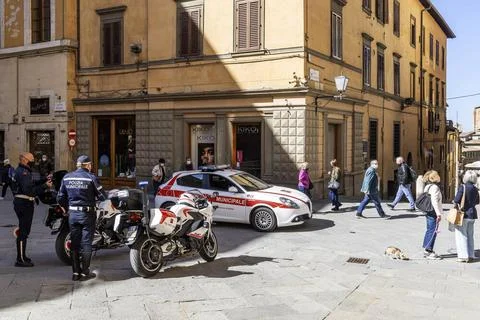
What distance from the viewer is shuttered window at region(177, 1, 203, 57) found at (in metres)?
19.0

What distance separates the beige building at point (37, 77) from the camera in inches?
862

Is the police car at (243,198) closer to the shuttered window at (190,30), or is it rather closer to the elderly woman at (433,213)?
the elderly woman at (433,213)

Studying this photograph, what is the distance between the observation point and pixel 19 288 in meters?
7.58

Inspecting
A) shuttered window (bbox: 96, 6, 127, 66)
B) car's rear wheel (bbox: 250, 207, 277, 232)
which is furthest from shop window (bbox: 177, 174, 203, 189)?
shuttered window (bbox: 96, 6, 127, 66)

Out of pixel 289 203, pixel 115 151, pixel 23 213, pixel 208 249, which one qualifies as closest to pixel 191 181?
pixel 289 203

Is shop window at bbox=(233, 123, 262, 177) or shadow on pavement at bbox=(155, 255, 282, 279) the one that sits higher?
shop window at bbox=(233, 123, 262, 177)

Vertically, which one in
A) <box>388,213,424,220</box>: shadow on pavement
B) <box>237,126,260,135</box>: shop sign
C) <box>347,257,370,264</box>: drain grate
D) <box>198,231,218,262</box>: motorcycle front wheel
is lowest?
<box>347,257,370,264</box>: drain grate

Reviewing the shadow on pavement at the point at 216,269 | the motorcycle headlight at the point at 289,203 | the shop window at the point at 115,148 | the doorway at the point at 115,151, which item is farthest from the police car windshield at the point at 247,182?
the shop window at the point at 115,148

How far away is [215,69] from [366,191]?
23.0 ft

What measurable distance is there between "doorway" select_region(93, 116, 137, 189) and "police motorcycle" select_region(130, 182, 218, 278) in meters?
12.1

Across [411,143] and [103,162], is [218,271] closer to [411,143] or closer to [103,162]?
[103,162]

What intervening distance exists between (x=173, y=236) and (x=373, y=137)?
17134 mm

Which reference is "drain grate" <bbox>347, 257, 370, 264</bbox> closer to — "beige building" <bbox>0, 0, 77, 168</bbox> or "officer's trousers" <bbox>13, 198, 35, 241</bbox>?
"officer's trousers" <bbox>13, 198, 35, 241</bbox>

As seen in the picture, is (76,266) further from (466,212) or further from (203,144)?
(203,144)
